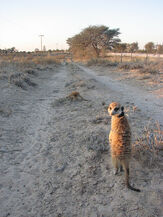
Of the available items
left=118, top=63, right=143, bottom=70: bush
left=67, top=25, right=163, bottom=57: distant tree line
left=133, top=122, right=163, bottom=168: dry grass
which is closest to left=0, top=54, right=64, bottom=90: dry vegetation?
left=133, top=122, right=163, bottom=168: dry grass

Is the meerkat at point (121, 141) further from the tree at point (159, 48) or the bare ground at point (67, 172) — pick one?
the tree at point (159, 48)

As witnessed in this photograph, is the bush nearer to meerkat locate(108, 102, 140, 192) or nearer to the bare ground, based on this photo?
the bare ground

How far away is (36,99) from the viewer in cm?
766

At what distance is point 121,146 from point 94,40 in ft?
127

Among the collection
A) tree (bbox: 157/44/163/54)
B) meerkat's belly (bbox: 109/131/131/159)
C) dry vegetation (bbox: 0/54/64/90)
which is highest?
tree (bbox: 157/44/163/54)

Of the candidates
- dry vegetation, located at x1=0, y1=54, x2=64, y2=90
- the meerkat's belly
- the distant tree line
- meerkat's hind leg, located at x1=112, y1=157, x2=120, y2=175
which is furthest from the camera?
the distant tree line

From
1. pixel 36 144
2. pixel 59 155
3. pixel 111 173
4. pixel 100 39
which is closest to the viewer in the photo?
pixel 111 173

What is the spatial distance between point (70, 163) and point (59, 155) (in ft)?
1.16

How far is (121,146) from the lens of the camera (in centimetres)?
246

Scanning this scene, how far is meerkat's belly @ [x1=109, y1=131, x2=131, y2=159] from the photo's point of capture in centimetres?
243

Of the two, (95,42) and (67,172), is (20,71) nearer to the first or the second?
(67,172)

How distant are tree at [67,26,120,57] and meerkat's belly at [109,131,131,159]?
1442 inches

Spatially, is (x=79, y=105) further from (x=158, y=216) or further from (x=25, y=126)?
(x=158, y=216)

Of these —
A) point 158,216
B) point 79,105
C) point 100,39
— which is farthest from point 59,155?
point 100,39
